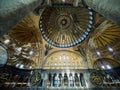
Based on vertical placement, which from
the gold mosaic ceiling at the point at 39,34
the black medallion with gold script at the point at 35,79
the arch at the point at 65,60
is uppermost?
the gold mosaic ceiling at the point at 39,34

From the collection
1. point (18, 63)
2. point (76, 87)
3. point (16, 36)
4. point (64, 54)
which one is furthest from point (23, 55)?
point (76, 87)

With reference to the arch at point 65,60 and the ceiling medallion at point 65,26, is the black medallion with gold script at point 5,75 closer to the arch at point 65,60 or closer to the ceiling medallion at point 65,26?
the arch at point 65,60

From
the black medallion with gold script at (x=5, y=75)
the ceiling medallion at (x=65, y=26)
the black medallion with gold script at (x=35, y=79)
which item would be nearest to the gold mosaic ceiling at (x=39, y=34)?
the ceiling medallion at (x=65, y=26)

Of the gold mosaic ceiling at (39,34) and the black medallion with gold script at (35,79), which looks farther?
the gold mosaic ceiling at (39,34)

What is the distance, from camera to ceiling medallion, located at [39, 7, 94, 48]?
14.2m

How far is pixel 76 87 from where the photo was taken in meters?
11.4

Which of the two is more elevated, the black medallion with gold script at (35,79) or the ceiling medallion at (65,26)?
the ceiling medallion at (65,26)

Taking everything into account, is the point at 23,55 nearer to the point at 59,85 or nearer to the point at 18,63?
the point at 18,63

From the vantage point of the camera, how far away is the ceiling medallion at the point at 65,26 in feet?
46.6

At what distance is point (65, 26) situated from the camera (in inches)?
627

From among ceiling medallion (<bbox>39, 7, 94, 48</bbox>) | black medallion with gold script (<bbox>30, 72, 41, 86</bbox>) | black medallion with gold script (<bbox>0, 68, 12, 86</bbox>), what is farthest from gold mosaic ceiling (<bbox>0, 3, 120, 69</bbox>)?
black medallion with gold script (<bbox>30, 72, 41, 86</bbox>)

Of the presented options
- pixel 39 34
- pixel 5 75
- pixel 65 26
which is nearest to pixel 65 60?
pixel 39 34

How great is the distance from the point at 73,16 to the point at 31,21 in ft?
18.3

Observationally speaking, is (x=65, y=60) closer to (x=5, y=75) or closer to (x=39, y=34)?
(x=39, y=34)
